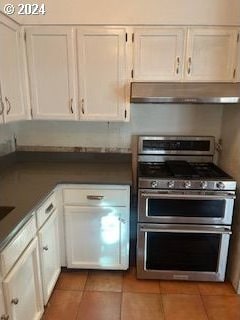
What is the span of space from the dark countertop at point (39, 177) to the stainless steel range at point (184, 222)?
0.30m

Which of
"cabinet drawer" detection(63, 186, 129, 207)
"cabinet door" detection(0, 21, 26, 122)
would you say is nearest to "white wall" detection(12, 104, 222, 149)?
"cabinet door" detection(0, 21, 26, 122)

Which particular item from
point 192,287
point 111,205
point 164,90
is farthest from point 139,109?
point 192,287

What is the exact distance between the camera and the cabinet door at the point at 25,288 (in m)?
1.22

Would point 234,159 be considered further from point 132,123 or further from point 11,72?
point 11,72

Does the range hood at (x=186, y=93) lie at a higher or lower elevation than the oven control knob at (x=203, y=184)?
higher

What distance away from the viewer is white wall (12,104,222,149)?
242cm

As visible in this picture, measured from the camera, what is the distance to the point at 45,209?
1.71 m

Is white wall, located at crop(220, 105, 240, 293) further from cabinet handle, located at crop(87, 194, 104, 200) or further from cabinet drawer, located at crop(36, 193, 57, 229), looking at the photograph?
cabinet drawer, located at crop(36, 193, 57, 229)

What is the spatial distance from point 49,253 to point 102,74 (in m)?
1.47

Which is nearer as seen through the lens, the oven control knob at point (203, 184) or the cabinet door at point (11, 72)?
the cabinet door at point (11, 72)

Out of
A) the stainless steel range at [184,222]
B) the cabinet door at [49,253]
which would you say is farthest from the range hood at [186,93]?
the cabinet door at [49,253]

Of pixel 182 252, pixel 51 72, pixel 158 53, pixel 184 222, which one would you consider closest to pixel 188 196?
pixel 184 222

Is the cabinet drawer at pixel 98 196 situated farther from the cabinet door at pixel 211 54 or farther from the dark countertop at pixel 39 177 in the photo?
the cabinet door at pixel 211 54

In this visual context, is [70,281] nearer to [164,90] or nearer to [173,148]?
[173,148]
